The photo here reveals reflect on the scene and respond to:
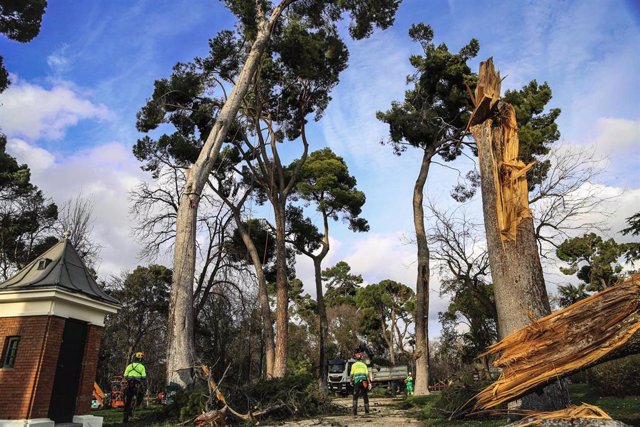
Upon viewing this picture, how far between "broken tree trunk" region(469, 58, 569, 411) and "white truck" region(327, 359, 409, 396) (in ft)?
80.7

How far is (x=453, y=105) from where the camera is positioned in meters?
17.8

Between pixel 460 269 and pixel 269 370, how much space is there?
11.2 meters

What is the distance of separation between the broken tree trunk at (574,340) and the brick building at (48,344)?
814 centimetres

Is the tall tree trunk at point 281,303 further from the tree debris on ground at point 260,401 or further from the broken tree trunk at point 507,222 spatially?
the broken tree trunk at point 507,222

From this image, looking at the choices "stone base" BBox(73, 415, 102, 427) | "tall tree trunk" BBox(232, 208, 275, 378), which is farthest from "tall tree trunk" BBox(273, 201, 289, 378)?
"stone base" BBox(73, 415, 102, 427)

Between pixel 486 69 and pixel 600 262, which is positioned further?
pixel 600 262

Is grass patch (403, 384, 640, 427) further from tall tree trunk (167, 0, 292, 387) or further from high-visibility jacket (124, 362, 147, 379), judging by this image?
high-visibility jacket (124, 362, 147, 379)

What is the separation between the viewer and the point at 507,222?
558 cm

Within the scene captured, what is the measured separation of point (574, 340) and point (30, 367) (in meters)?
8.98

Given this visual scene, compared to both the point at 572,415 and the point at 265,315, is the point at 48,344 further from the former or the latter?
the point at 265,315

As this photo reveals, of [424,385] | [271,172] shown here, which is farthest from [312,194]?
[424,385]

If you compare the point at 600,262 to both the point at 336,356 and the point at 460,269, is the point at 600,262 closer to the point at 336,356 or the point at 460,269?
the point at 460,269

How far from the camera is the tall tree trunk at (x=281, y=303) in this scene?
52.2 feet

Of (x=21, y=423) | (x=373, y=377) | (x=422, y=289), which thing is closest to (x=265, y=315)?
(x=422, y=289)
